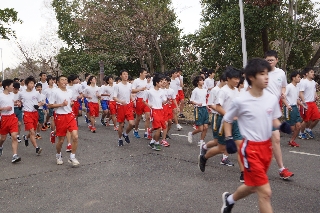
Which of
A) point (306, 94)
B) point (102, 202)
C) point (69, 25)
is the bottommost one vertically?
point (102, 202)

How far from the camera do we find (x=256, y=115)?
150 inches

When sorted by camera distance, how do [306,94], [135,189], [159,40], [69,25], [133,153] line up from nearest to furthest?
[135,189], [133,153], [306,94], [159,40], [69,25]

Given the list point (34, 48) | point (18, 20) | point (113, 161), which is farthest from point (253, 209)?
point (34, 48)

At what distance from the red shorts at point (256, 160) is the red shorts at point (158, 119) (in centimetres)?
474

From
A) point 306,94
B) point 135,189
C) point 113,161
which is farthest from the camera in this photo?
point 306,94

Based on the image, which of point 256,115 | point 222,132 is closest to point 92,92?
point 222,132

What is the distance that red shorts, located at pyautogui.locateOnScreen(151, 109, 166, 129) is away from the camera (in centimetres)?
847

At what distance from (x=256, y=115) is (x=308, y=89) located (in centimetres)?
616

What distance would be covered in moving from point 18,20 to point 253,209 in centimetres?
1701

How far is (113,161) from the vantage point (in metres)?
7.62

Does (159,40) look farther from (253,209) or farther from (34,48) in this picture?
(34,48)

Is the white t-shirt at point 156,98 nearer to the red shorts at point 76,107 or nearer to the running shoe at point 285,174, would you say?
the running shoe at point 285,174

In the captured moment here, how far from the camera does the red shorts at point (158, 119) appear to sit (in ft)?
27.8

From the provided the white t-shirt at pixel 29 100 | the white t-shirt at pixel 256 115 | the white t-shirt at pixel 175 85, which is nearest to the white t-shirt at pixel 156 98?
the white t-shirt at pixel 29 100
